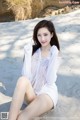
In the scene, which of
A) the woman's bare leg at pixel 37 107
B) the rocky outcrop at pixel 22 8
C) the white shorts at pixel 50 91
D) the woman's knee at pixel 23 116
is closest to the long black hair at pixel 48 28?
the white shorts at pixel 50 91

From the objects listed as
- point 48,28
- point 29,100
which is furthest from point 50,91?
point 48,28

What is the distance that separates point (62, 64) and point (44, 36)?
106 centimetres

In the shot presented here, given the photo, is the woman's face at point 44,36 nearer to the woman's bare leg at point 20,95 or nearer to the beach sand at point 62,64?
the woman's bare leg at point 20,95

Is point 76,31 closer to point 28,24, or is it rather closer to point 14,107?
point 28,24

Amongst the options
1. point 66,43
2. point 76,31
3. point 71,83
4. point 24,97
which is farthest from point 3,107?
point 76,31

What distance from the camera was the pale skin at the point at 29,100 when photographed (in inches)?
80.4

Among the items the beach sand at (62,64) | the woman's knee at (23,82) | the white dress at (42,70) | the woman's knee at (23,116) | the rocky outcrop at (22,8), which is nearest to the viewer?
the woman's knee at (23,116)

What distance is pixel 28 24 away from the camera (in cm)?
496

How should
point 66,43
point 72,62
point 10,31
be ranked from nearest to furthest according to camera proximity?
point 72,62, point 66,43, point 10,31

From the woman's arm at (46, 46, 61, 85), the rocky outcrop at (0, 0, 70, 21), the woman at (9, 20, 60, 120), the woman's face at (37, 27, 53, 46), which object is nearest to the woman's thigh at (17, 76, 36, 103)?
the woman at (9, 20, 60, 120)

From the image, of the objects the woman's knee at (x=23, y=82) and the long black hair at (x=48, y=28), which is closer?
the woman's knee at (x=23, y=82)

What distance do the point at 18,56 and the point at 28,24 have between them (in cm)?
137

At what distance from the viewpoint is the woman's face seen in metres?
2.32

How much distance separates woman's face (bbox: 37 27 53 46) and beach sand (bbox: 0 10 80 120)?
50 cm
